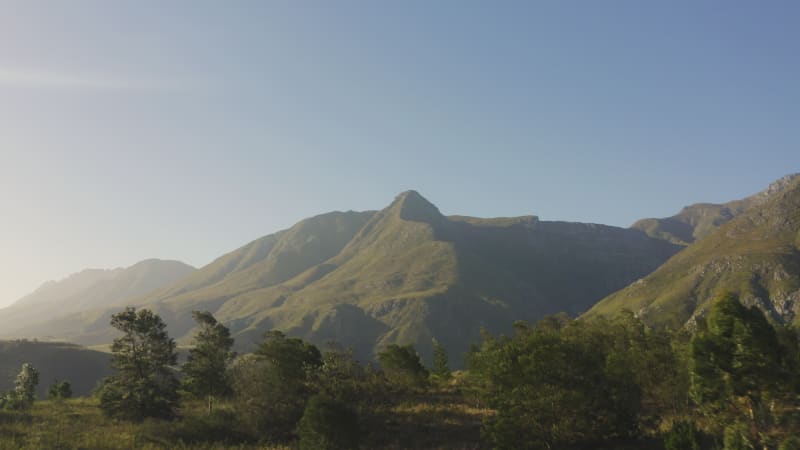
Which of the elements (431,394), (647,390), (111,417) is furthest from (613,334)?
(111,417)

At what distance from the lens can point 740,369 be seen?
2639 centimetres

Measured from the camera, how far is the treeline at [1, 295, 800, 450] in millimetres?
27297

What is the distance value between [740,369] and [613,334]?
28917 mm

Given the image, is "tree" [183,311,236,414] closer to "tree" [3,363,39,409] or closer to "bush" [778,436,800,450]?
"tree" [3,363,39,409]

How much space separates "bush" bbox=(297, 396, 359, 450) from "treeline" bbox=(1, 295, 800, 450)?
68 millimetres

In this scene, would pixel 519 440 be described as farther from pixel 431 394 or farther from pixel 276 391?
pixel 431 394

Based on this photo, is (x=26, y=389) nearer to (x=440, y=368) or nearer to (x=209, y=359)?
(x=209, y=359)

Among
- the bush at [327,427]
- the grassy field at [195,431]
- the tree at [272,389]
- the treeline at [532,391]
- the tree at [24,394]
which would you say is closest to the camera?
the treeline at [532,391]

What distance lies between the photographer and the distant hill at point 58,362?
161m

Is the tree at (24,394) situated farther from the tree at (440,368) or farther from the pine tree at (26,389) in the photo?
the tree at (440,368)

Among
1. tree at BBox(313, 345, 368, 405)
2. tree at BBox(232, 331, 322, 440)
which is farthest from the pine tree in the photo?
tree at BBox(313, 345, 368, 405)

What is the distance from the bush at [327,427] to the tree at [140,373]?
17.2 m

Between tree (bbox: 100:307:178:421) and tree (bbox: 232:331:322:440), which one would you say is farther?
tree (bbox: 100:307:178:421)

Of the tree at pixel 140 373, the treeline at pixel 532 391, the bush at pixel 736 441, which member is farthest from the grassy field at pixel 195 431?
the bush at pixel 736 441
